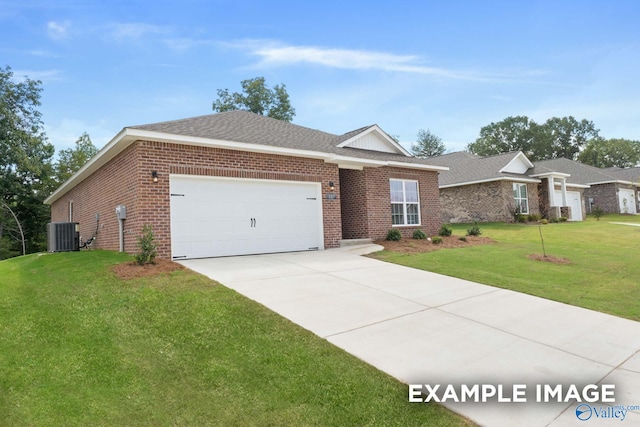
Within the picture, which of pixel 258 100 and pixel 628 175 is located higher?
pixel 258 100

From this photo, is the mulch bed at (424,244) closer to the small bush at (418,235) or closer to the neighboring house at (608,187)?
the small bush at (418,235)

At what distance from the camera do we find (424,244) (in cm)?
1335

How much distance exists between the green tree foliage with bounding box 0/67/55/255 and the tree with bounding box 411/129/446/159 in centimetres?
4645

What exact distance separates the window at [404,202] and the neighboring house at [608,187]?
78.7ft

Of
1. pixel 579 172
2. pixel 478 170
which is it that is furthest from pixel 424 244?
pixel 579 172

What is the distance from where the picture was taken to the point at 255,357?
4008 millimetres

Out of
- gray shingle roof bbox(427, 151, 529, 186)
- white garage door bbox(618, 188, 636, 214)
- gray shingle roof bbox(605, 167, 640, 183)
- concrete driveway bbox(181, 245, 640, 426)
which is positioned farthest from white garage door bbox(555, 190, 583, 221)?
concrete driveway bbox(181, 245, 640, 426)

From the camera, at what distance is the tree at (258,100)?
38.1 meters

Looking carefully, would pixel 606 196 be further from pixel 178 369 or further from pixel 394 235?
pixel 178 369

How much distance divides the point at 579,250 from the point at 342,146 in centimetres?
969

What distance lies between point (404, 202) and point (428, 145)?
44365mm

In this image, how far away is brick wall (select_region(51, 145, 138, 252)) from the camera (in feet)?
31.1

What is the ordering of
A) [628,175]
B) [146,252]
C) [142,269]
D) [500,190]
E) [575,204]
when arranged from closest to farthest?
[142,269]
[146,252]
[500,190]
[575,204]
[628,175]

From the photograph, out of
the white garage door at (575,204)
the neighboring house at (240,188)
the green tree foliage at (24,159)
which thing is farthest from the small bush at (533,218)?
the green tree foliage at (24,159)
